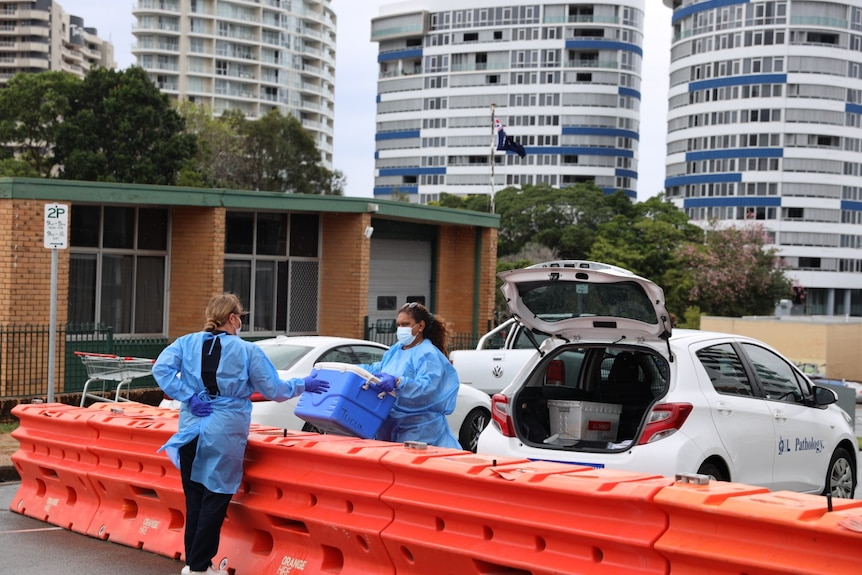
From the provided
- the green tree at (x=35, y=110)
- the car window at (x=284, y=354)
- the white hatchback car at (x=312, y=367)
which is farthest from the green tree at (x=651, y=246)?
the car window at (x=284, y=354)

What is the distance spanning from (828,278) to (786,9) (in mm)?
23115

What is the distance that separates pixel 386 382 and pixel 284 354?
4841 millimetres

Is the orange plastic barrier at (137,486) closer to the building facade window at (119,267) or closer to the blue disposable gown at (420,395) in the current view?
the blue disposable gown at (420,395)

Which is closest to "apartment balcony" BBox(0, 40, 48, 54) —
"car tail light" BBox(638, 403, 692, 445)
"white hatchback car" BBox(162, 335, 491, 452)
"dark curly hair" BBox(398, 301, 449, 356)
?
"white hatchback car" BBox(162, 335, 491, 452)

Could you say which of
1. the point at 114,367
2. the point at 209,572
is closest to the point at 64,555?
the point at 209,572

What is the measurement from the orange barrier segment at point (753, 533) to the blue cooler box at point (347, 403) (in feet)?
8.87

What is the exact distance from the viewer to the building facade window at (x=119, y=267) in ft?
64.7

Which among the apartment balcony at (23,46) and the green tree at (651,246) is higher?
the apartment balcony at (23,46)

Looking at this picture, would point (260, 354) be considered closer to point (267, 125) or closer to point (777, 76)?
point (267, 125)

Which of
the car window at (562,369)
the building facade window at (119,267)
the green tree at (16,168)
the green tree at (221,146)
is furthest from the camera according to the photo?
the green tree at (221,146)

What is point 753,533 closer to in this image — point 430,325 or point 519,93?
point 430,325

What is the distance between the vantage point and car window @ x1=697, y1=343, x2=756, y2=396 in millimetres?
8438

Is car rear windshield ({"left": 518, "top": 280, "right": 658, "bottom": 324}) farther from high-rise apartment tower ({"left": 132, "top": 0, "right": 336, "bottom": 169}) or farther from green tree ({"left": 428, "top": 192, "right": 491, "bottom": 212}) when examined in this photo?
high-rise apartment tower ({"left": 132, "top": 0, "right": 336, "bottom": 169})

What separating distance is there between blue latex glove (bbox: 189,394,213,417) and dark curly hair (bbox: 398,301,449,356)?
5.42ft
